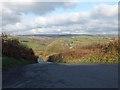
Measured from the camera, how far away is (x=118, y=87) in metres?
11.9

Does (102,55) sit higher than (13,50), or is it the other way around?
(13,50)

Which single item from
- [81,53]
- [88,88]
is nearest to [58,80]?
[88,88]

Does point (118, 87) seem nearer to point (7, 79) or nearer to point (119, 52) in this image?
point (7, 79)

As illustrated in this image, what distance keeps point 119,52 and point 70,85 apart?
17.0 meters

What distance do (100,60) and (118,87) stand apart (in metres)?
18.6

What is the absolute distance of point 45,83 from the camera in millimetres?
A: 12992

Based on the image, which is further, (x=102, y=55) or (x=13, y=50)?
(x=102, y=55)

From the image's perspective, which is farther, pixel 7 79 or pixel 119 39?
pixel 119 39

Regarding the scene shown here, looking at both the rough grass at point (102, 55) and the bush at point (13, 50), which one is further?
the rough grass at point (102, 55)

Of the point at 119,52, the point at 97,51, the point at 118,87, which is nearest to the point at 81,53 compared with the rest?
the point at 97,51

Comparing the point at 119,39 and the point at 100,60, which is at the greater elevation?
the point at 119,39

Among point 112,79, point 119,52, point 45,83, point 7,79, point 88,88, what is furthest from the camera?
point 119,52

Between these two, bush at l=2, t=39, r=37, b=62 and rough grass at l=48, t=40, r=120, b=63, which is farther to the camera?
rough grass at l=48, t=40, r=120, b=63

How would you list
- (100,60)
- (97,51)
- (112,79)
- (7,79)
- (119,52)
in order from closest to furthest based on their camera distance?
(112,79)
(7,79)
(119,52)
(100,60)
(97,51)
